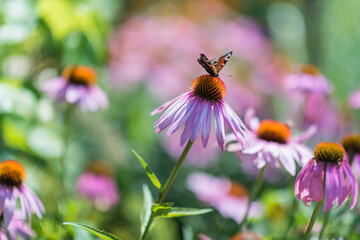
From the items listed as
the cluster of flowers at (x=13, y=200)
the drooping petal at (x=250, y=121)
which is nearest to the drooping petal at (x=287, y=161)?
the drooping petal at (x=250, y=121)

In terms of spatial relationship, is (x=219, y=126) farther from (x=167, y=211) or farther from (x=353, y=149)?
(x=353, y=149)

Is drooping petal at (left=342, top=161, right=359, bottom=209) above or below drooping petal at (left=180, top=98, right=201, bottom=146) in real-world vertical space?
below

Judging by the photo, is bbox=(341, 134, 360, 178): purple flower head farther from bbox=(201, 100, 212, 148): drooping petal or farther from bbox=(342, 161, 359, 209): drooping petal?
bbox=(201, 100, 212, 148): drooping petal

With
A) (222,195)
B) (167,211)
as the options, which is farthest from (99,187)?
(167,211)

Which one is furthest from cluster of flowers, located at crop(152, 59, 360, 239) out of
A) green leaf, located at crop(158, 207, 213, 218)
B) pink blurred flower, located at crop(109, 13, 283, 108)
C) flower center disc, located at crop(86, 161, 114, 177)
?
pink blurred flower, located at crop(109, 13, 283, 108)

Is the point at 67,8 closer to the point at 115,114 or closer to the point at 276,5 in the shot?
the point at 115,114

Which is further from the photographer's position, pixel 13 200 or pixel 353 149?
pixel 353 149
